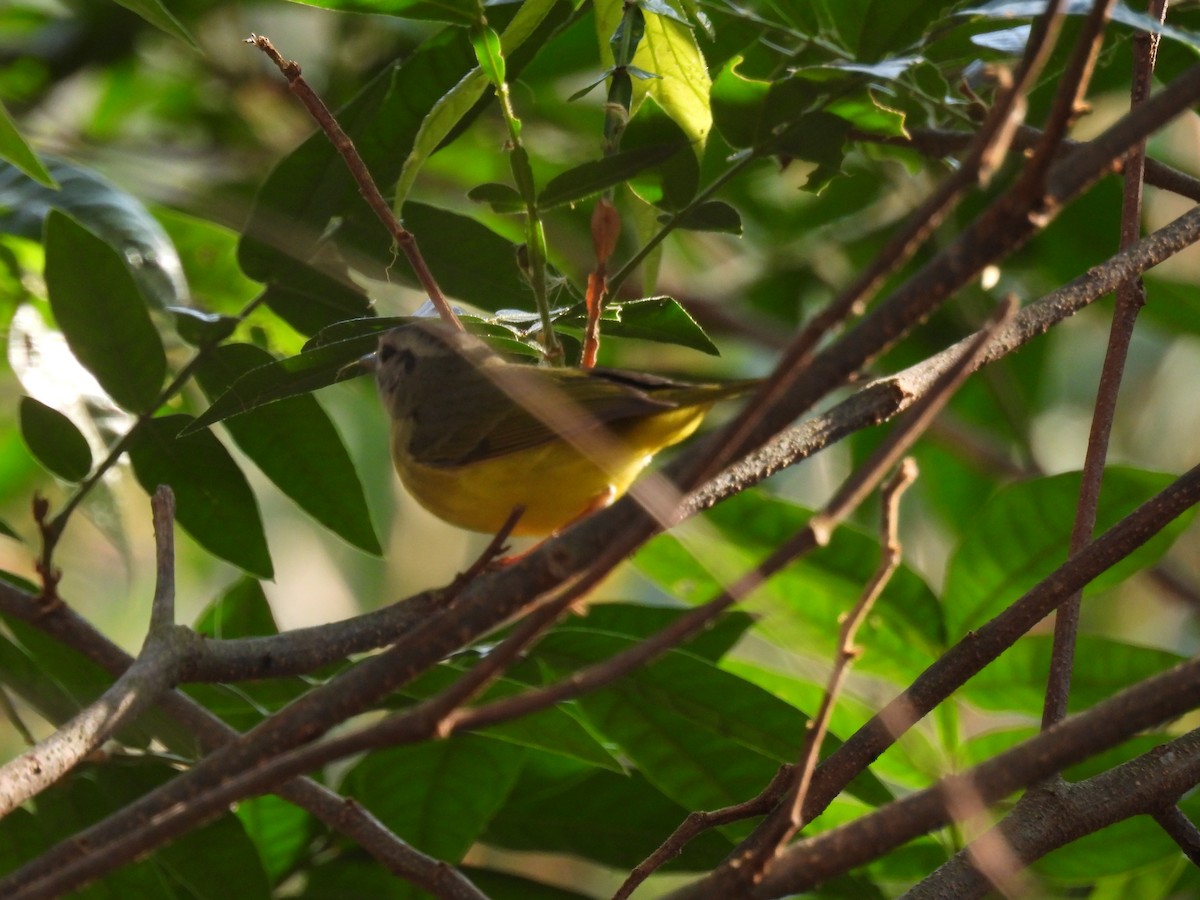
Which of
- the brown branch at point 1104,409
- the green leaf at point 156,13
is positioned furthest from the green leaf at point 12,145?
the brown branch at point 1104,409

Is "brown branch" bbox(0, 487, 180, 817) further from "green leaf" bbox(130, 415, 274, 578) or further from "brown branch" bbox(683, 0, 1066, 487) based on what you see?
"brown branch" bbox(683, 0, 1066, 487)

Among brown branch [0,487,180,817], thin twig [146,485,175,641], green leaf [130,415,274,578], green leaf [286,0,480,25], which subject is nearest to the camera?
brown branch [0,487,180,817]

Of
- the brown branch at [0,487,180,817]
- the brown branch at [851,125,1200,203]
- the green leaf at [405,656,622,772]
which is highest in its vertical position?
the brown branch at [851,125,1200,203]

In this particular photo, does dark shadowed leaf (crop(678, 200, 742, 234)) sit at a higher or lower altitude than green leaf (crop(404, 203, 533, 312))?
higher

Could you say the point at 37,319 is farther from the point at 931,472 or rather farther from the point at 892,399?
the point at 931,472

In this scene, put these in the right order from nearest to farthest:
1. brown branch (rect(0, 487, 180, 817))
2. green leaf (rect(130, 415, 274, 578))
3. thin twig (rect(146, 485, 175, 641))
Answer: brown branch (rect(0, 487, 180, 817)) < thin twig (rect(146, 485, 175, 641)) < green leaf (rect(130, 415, 274, 578))

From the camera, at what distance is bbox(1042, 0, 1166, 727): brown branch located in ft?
5.45

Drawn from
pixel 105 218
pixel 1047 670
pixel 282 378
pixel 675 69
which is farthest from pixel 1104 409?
pixel 105 218

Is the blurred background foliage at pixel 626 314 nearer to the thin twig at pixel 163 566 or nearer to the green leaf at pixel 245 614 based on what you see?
the green leaf at pixel 245 614

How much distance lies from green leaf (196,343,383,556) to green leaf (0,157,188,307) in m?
0.29

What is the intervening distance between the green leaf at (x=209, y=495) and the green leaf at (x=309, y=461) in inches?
2.1

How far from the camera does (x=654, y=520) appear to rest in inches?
41.1

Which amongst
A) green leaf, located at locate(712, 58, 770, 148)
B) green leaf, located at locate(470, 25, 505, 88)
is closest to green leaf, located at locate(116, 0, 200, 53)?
green leaf, located at locate(470, 25, 505, 88)

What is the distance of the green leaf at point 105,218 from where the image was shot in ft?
7.54
